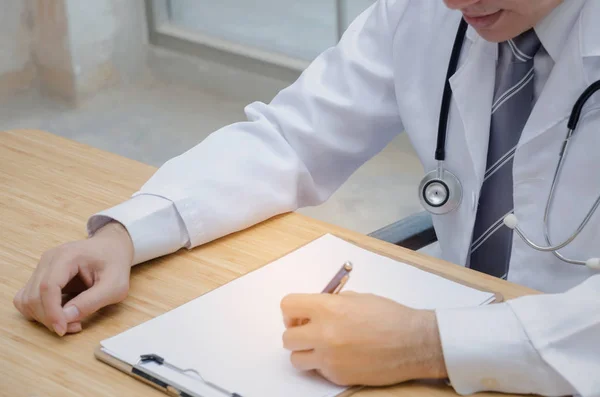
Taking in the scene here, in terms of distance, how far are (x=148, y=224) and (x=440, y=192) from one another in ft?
1.59

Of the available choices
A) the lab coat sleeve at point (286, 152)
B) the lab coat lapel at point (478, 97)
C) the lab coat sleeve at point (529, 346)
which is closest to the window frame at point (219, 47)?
the lab coat sleeve at point (286, 152)

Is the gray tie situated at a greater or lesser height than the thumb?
greater

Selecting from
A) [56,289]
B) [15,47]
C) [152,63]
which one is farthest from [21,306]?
[152,63]

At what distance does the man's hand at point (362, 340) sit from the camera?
3.59ft

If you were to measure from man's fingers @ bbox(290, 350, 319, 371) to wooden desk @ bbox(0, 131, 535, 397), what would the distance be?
75 millimetres

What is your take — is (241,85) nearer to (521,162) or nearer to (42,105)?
(42,105)

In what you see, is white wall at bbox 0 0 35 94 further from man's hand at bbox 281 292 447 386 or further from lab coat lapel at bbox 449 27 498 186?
man's hand at bbox 281 292 447 386

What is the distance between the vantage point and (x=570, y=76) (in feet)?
4.54

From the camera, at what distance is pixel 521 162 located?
144 centimetres

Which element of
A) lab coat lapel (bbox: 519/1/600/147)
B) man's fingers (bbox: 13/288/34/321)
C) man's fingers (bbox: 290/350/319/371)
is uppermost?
lab coat lapel (bbox: 519/1/600/147)

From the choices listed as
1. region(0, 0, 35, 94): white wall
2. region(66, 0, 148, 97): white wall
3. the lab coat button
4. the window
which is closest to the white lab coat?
the lab coat button

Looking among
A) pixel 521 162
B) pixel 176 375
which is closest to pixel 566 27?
pixel 521 162

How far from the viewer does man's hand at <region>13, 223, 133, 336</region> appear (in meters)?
1.23

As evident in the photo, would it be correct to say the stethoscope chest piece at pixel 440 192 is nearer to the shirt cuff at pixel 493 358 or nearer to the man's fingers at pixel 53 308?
the shirt cuff at pixel 493 358
